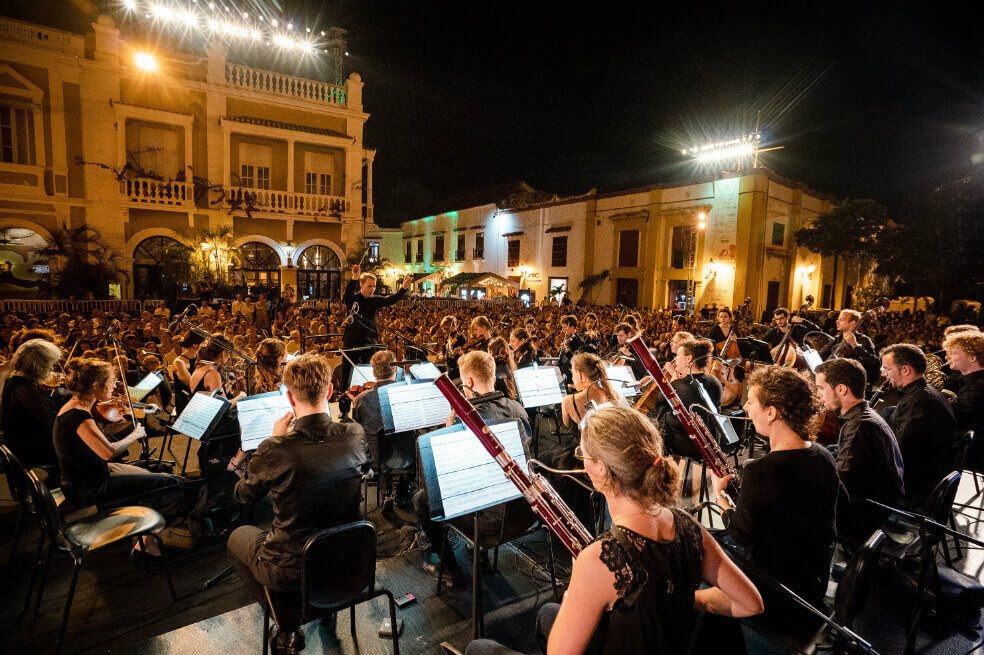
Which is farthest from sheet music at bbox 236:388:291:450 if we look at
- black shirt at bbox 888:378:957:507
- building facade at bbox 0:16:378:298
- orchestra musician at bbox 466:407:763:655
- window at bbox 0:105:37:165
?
window at bbox 0:105:37:165

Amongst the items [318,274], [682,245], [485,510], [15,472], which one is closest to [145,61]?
[318,274]

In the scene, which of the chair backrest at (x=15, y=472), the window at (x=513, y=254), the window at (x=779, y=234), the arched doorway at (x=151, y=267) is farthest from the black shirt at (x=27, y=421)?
the window at (x=513, y=254)

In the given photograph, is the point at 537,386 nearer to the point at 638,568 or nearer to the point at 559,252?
the point at 638,568

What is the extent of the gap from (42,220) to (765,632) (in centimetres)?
2307

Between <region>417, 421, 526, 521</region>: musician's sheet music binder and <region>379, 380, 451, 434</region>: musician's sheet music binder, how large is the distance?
113 cm

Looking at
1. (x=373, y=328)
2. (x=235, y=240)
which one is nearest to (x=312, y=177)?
(x=235, y=240)

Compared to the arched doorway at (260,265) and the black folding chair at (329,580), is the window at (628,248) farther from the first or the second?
the black folding chair at (329,580)

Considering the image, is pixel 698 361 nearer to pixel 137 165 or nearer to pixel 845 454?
pixel 845 454

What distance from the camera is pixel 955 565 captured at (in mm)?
3971

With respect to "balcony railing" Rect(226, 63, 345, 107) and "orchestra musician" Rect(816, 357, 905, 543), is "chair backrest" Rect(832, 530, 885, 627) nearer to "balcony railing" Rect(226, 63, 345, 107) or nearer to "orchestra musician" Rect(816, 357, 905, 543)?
"orchestra musician" Rect(816, 357, 905, 543)

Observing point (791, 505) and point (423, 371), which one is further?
point (423, 371)

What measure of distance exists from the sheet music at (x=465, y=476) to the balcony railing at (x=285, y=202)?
793 inches

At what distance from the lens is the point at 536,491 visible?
76.9 inches

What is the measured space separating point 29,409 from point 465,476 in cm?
387
